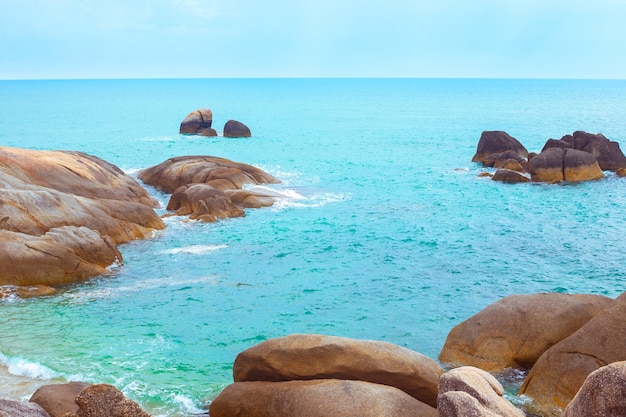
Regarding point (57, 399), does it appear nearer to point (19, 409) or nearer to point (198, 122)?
point (19, 409)

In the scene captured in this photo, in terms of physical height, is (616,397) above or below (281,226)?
above

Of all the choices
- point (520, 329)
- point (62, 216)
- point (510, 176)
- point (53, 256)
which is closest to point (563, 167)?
point (510, 176)

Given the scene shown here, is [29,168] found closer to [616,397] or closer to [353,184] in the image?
[353,184]

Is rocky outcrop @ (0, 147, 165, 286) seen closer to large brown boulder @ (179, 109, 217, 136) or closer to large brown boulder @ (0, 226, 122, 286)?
large brown boulder @ (0, 226, 122, 286)

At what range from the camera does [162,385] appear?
58.1 ft

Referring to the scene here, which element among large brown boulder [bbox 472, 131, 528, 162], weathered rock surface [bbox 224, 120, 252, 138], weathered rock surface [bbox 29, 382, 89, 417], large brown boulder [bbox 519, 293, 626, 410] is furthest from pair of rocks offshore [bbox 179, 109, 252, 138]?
large brown boulder [bbox 519, 293, 626, 410]

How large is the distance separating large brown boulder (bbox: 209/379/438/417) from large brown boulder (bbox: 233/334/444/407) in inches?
15.2

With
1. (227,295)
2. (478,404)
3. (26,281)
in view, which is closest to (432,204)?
(227,295)

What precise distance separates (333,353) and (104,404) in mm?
5201

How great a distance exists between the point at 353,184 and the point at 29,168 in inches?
961

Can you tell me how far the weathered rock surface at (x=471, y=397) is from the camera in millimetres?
10352

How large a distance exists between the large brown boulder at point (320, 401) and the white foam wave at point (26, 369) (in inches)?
232

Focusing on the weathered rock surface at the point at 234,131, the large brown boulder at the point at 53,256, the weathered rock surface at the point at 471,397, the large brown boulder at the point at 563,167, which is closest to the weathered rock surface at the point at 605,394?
the weathered rock surface at the point at 471,397

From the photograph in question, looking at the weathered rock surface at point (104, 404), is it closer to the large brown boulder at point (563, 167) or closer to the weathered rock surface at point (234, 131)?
the large brown boulder at point (563, 167)
